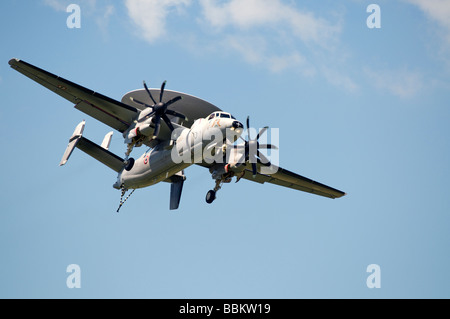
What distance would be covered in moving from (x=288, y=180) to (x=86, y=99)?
1678cm

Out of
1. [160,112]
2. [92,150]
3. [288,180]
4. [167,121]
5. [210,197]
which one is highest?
[160,112]

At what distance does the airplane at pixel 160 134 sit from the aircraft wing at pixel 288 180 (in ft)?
7.82

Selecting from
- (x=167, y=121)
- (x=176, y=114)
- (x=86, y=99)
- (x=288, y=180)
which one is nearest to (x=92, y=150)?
(x=86, y=99)

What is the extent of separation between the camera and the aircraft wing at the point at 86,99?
37625 millimetres

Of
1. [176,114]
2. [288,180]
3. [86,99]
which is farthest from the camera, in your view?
[288,180]

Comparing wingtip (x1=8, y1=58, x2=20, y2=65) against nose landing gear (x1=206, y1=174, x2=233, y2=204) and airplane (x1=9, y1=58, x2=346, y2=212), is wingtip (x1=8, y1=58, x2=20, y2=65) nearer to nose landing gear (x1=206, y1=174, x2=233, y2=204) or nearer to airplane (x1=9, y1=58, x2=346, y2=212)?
airplane (x1=9, y1=58, x2=346, y2=212)

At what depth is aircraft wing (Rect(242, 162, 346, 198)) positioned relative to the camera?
4562 centimetres

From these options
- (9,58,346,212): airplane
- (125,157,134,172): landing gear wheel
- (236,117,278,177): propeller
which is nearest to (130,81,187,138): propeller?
(9,58,346,212): airplane

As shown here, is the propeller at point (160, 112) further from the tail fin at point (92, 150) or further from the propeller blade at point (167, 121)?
the tail fin at point (92, 150)

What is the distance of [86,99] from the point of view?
39.6 meters

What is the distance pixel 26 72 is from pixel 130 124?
7468 millimetres

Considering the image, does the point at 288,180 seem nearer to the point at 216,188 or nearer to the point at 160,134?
the point at 216,188
